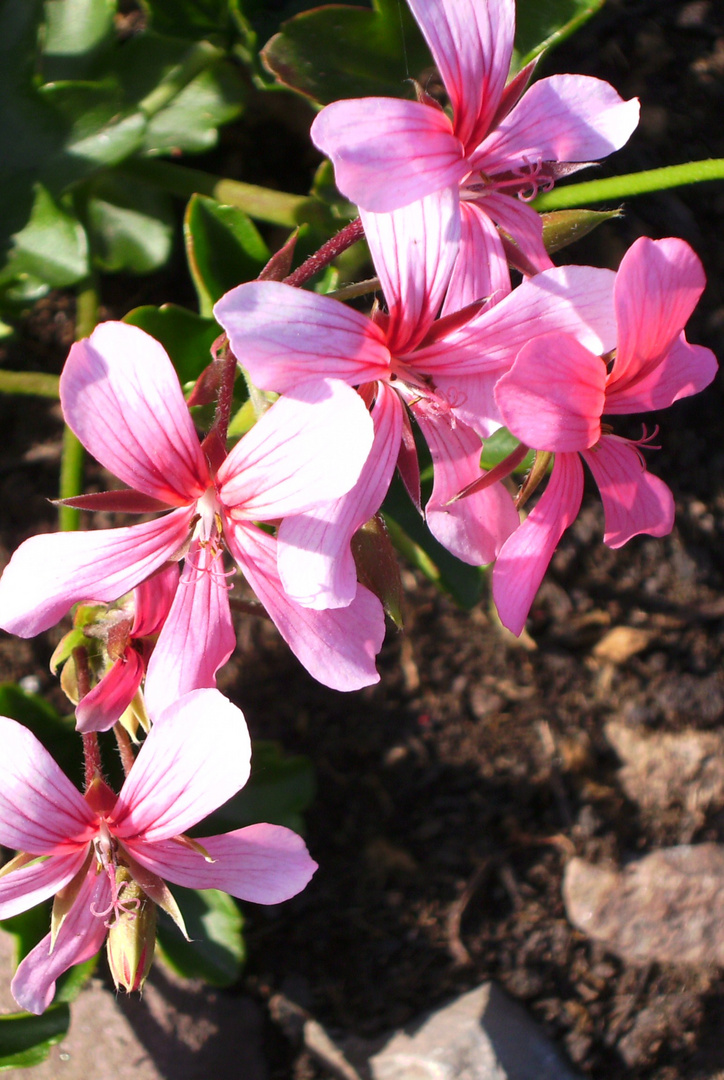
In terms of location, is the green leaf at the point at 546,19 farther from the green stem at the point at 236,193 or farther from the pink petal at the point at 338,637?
the pink petal at the point at 338,637

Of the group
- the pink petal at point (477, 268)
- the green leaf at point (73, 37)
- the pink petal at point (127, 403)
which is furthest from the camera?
the green leaf at point (73, 37)

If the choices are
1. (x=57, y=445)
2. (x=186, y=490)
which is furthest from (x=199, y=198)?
(x=57, y=445)

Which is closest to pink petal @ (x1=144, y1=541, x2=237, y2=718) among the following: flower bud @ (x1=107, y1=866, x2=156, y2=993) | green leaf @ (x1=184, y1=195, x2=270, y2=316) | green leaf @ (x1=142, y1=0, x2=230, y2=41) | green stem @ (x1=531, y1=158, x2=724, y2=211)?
flower bud @ (x1=107, y1=866, x2=156, y2=993)

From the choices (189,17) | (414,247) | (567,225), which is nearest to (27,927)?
(414,247)

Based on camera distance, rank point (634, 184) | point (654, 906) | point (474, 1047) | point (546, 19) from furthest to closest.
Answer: point (654, 906) < point (474, 1047) < point (546, 19) < point (634, 184)

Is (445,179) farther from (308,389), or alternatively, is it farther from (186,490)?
(186,490)

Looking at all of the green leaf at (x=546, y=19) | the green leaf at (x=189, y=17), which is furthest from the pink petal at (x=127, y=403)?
the green leaf at (x=189, y=17)

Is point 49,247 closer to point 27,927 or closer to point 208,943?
point 27,927
